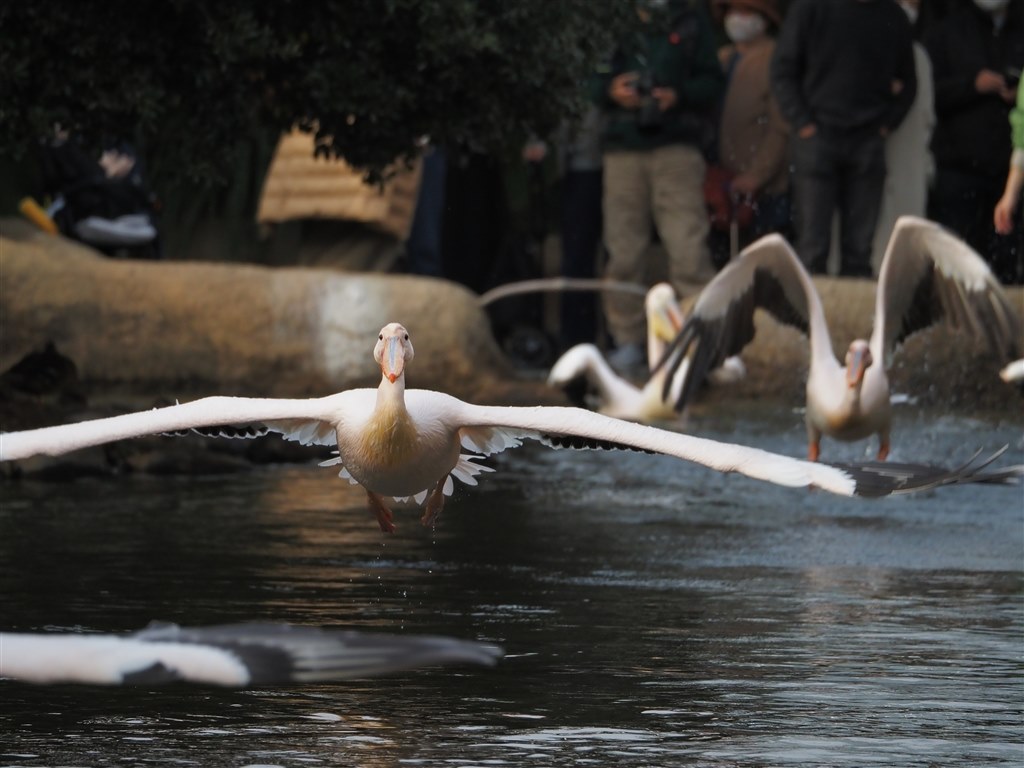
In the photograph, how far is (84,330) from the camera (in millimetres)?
14477

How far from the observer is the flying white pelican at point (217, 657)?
15.7 feet

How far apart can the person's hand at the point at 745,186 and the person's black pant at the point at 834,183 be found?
1068mm

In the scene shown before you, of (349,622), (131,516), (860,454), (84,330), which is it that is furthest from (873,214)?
(349,622)

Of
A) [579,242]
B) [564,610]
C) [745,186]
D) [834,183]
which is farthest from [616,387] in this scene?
[564,610]

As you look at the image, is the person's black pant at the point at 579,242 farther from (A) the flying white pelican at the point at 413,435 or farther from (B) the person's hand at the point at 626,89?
(A) the flying white pelican at the point at 413,435

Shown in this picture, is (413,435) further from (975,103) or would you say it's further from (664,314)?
(975,103)

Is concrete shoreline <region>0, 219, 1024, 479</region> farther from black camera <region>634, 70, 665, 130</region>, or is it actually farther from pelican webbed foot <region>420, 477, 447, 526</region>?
pelican webbed foot <region>420, 477, 447, 526</region>

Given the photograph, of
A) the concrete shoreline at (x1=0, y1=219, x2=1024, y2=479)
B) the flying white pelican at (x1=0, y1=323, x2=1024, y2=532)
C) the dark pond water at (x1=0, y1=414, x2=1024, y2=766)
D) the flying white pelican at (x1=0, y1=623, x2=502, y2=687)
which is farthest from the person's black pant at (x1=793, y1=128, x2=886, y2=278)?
the flying white pelican at (x1=0, y1=623, x2=502, y2=687)

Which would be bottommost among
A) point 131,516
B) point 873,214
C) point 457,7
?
point 131,516

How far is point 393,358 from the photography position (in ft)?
25.7

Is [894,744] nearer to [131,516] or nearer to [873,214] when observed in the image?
[131,516]

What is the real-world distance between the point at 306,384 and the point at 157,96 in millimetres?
3348

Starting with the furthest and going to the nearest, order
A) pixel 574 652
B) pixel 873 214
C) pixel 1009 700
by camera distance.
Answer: pixel 873 214 < pixel 574 652 < pixel 1009 700

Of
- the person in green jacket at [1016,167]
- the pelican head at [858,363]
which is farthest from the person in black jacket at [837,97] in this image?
the pelican head at [858,363]
